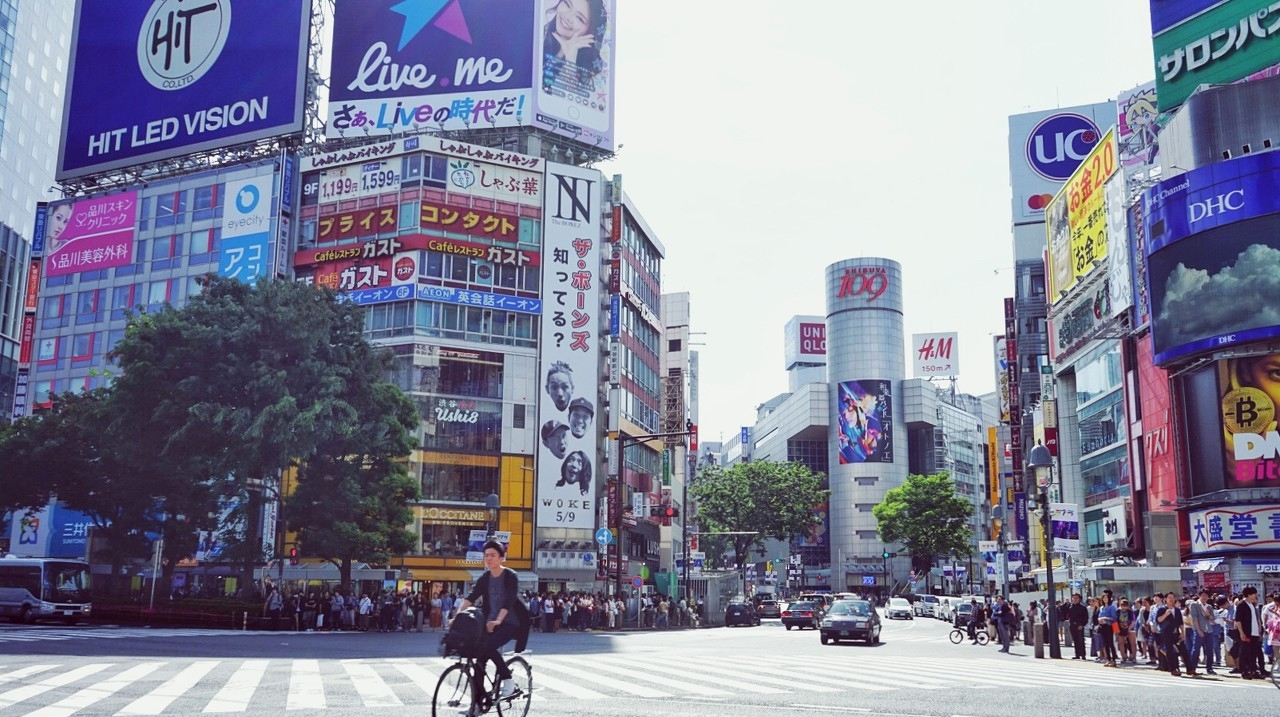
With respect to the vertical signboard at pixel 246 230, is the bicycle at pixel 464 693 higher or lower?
lower

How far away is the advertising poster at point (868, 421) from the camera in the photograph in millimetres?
130500

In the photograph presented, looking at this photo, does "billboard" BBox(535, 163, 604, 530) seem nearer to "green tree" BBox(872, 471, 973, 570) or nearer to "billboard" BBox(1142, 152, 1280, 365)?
"billboard" BBox(1142, 152, 1280, 365)

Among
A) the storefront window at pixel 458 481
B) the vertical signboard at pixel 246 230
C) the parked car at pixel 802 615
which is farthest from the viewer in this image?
the vertical signboard at pixel 246 230

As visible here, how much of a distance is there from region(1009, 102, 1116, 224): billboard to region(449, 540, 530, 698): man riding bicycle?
231 feet

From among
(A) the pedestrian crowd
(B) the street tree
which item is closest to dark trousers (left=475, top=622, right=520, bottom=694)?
(A) the pedestrian crowd

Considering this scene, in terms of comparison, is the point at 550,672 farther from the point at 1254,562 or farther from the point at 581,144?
the point at 581,144

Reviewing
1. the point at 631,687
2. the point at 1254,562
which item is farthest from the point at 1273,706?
the point at 1254,562

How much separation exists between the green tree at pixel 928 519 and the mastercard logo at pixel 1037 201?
99.7ft

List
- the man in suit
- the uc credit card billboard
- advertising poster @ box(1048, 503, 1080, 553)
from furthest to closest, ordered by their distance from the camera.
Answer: the uc credit card billboard → advertising poster @ box(1048, 503, 1080, 553) → the man in suit

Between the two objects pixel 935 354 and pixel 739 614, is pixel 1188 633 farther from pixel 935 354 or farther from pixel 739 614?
pixel 935 354

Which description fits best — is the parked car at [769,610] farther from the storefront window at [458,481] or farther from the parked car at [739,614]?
the storefront window at [458,481]

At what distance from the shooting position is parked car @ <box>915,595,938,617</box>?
78894 millimetres

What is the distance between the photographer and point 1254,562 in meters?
39.0

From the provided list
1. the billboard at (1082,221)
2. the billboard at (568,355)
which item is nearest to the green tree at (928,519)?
the billboard at (1082,221)
